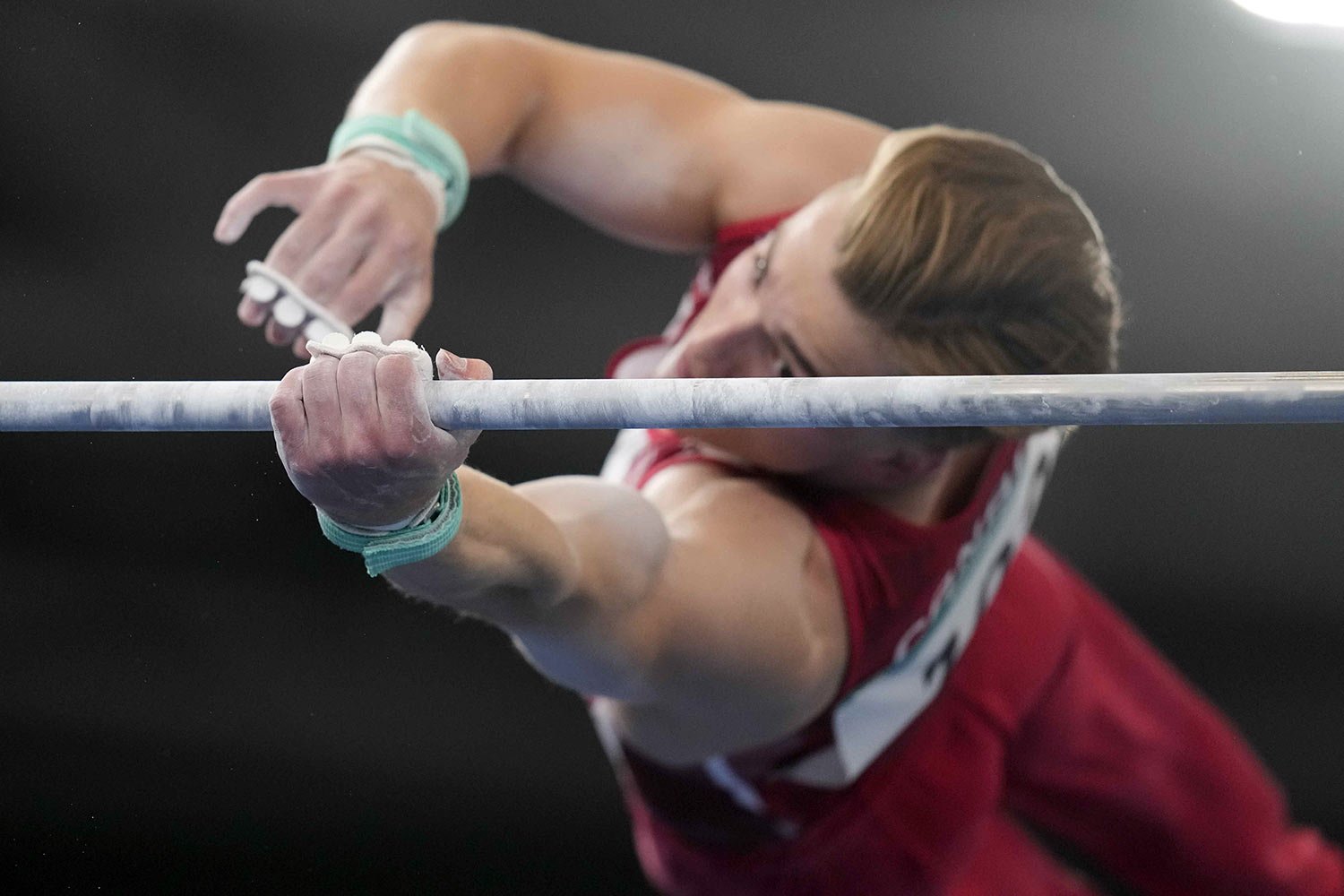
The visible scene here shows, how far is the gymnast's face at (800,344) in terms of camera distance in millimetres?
890

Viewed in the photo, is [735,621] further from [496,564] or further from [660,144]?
[660,144]

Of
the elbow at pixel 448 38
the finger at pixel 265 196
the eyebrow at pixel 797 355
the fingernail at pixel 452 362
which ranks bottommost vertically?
the finger at pixel 265 196

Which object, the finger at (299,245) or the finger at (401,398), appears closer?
the finger at (401,398)

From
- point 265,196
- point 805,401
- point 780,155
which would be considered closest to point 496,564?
point 805,401

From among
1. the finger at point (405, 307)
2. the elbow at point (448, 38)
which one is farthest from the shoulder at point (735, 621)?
the elbow at point (448, 38)

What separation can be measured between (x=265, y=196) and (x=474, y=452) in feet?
3.09

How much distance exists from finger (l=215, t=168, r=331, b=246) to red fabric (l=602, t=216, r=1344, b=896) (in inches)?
12.4

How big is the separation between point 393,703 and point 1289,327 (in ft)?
4.34

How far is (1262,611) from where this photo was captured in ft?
6.53

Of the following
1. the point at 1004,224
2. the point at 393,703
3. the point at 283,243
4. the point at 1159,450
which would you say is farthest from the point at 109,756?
the point at 1159,450

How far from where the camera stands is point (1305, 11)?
5.85 ft

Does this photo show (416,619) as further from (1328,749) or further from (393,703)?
(1328,749)

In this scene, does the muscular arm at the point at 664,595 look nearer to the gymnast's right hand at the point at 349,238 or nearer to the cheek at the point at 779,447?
the cheek at the point at 779,447

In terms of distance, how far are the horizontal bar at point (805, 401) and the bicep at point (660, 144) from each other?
0.55m
